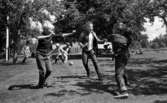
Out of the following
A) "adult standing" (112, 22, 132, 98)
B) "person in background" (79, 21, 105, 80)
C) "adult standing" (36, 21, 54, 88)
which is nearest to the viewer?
"adult standing" (112, 22, 132, 98)

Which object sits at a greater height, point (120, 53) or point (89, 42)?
point (89, 42)

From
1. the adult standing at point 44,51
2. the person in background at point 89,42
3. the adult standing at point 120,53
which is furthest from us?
the person in background at point 89,42

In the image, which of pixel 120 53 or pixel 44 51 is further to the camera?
pixel 44 51

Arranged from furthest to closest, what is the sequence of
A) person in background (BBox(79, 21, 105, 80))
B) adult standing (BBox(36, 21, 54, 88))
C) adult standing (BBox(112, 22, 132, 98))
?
1. person in background (BBox(79, 21, 105, 80))
2. adult standing (BBox(36, 21, 54, 88))
3. adult standing (BBox(112, 22, 132, 98))

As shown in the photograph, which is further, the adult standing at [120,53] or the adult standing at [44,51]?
the adult standing at [44,51]

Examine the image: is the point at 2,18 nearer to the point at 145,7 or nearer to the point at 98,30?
the point at 145,7

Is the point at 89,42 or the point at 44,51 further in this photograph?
the point at 89,42

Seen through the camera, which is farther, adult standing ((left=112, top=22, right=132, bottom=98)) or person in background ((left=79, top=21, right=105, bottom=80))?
person in background ((left=79, top=21, right=105, bottom=80))

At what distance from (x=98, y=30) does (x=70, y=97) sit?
3062 centimetres

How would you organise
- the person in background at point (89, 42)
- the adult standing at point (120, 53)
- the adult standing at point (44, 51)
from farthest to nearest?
the person in background at point (89, 42) < the adult standing at point (44, 51) < the adult standing at point (120, 53)

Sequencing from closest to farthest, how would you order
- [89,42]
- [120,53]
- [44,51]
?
[120,53], [44,51], [89,42]

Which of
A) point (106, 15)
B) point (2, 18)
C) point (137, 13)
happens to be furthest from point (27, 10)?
point (106, 15)

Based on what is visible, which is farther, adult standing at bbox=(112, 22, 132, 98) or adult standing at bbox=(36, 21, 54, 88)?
adult standing at bbox=(36, 21, 54, 88)

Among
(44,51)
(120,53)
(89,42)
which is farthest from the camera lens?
(89,42)
